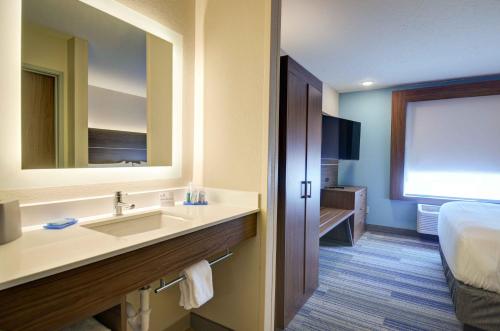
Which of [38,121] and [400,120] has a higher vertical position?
[400,120]

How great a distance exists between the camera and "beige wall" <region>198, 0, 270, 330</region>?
5.07 feet

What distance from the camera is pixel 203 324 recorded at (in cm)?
177

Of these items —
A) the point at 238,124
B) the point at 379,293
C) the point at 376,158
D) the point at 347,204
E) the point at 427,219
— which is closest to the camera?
the point at 238,124

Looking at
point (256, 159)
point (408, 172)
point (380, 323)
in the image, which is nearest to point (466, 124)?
point (408, 172)

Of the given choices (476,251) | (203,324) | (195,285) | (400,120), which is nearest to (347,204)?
(400,120)

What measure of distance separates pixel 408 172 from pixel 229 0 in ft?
12.2

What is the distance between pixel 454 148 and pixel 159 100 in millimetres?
4085

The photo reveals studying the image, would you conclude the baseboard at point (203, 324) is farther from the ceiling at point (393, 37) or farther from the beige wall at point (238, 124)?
the ceiling at point (393, 37)

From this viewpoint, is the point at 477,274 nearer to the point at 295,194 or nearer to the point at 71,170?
the point at 295,194

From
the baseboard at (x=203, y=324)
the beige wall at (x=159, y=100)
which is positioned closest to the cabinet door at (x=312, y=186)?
the baseboard at (x=203, y=324)

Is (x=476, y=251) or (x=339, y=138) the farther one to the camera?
(x=339, y=138)

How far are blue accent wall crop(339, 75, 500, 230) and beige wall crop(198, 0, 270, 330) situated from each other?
333 centimetres

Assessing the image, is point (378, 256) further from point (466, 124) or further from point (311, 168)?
point (466, 124)

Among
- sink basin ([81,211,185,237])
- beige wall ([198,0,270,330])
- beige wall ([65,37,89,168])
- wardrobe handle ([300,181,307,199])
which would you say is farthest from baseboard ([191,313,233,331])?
beige wall ([65,37,89,168])
